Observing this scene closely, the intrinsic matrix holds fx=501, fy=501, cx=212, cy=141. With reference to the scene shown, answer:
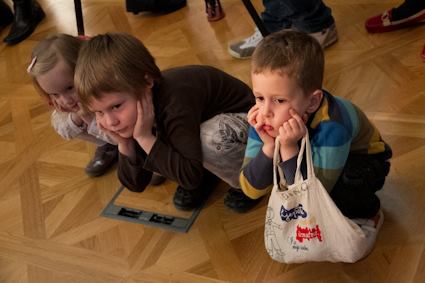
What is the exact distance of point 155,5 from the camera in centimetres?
228

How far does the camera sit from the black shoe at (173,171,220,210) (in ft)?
4.35

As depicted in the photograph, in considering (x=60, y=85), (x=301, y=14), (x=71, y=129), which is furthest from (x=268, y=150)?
(x=301, y=14)

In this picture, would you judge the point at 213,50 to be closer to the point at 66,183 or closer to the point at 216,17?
the point at 216,17

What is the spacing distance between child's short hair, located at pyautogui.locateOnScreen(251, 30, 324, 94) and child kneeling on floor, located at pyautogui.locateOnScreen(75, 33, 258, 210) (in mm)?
268

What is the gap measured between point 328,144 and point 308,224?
0.16m

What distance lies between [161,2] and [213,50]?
49 cm

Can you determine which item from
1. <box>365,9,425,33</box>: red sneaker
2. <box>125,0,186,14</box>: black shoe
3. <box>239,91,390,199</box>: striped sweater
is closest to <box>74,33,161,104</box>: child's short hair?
<box>239,91,390,199</box>: striped sweater

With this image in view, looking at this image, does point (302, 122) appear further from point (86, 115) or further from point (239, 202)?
point (86, 115)

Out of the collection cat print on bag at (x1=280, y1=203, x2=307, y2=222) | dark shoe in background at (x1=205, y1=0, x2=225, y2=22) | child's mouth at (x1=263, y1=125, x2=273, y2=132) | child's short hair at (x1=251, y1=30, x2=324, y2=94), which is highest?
child's short hair at (x1=251, y1=30, x2=324, y2=94)

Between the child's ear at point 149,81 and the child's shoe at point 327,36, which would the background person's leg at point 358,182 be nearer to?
the child's ear at point 149,81

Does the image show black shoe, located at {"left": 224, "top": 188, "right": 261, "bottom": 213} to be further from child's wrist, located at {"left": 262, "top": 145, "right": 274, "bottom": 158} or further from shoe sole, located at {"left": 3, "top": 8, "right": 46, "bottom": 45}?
shoe sole, located at {"left": 3, "top": 8, "right": 46, "bottom": 45}

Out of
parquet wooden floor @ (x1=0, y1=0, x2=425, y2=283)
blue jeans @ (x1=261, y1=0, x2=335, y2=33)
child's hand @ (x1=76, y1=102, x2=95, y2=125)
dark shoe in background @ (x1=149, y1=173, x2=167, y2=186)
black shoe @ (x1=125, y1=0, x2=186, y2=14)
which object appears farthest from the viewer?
black shoe @ (x1=125, y1=0, x2=186, y2=14)

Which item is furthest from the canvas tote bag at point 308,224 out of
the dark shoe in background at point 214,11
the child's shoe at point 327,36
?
the dark shoe in background at point 214,11

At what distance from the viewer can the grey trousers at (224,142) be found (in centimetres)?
114
